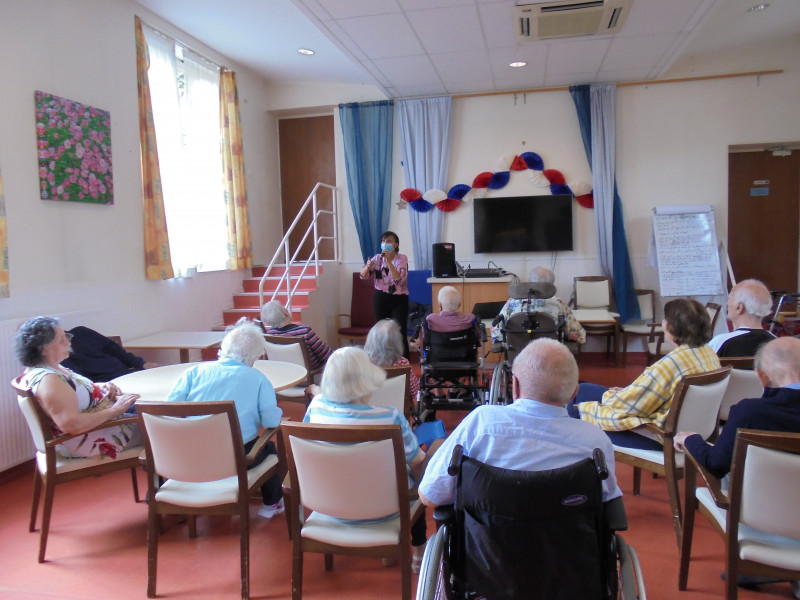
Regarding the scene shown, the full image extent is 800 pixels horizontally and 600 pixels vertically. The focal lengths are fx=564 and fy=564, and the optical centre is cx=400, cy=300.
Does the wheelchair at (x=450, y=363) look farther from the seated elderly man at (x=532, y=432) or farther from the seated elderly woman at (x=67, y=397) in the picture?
the seated elderly man at (x=532, y=432)

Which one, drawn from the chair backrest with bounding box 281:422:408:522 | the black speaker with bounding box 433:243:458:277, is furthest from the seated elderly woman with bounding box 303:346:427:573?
the black speaker with bounding box 433:243:458:277

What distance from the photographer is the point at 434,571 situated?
4.92 ft

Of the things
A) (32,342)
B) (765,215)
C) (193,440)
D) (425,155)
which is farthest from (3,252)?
(765,215)

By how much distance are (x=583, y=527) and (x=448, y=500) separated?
1.28ft

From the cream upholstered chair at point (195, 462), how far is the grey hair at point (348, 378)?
39cm

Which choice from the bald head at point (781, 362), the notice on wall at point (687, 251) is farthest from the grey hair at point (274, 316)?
A: the notice on wall at point (687, 251)

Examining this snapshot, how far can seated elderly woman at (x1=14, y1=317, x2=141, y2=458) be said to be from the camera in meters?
2.47

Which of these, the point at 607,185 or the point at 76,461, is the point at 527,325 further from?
the point at 607,185

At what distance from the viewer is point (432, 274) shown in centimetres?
655

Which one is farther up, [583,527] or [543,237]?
[543,237]

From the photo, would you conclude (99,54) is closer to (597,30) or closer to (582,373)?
(597,30)

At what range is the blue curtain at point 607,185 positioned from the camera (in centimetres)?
636

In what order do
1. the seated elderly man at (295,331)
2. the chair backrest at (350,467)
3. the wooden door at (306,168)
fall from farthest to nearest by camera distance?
the wooden door at (306,168)
the seated elderly man at (295,331)
the chair backrest at (350,467)

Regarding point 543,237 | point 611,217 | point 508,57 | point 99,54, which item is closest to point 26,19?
point 99,54
